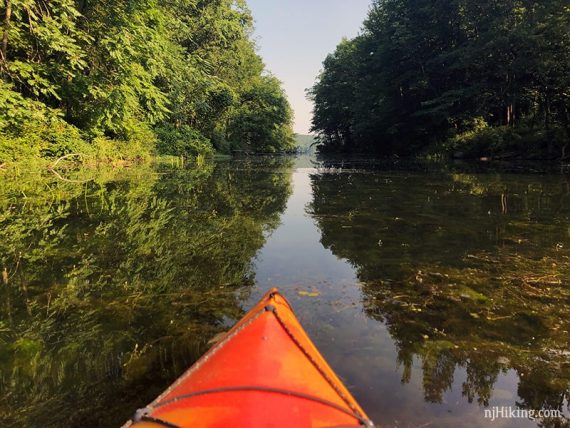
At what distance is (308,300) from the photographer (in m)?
4.23

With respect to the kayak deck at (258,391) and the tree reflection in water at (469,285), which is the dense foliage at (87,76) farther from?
the kayak deck at (258,391)

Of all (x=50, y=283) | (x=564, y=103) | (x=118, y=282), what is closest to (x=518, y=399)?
(x=118, y=282)

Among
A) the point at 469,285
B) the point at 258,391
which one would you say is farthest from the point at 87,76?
the point at 258,391

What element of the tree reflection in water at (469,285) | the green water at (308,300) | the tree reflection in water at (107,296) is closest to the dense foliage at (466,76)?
the tree reflection in water at (469,285)

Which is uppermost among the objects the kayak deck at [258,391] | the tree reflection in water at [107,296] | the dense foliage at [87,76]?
the dense foliage at [87,76]

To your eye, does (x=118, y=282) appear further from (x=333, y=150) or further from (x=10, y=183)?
(x=333, y=150)

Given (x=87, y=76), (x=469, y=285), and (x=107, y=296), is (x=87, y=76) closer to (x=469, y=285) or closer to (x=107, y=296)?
(x=107, y=296)

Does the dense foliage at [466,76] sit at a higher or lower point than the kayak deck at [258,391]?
higher

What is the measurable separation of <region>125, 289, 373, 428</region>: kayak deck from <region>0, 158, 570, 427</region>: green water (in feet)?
2.26

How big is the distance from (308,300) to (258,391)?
244 centimetres

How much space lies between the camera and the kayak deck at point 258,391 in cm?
172

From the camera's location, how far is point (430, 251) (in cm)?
580

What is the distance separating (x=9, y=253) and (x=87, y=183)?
773cm

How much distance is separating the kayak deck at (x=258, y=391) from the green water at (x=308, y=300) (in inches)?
27.2
